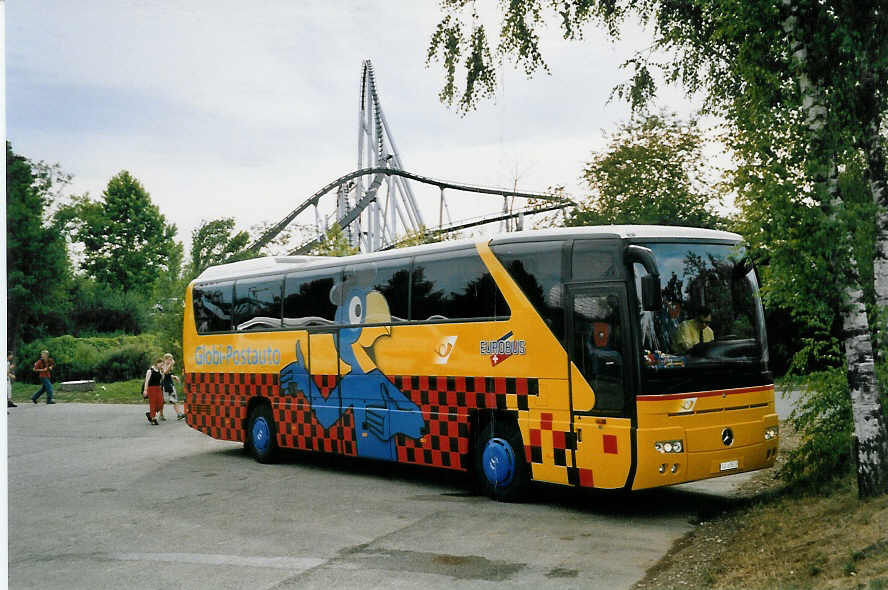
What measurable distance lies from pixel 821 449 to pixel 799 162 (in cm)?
295

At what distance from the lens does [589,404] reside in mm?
9609

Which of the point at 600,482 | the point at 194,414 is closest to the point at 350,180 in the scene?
the point at 194,414

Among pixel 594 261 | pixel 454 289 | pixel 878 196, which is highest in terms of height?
pixel 878 196

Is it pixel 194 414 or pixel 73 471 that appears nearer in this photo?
pixel 73 471

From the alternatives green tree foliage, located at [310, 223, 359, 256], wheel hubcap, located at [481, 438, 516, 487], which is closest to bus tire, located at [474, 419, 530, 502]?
wheel hubcap, located at [481, 438, 516, 487]

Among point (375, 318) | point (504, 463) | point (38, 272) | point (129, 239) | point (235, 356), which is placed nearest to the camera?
point (504, 463)

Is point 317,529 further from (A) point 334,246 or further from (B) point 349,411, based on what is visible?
(A) point 334,246

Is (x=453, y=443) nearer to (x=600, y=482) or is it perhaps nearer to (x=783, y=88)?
(x=600, y=482)

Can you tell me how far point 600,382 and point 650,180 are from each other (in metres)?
18.7

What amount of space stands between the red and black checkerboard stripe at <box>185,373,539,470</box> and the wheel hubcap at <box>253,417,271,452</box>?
355 millimetres

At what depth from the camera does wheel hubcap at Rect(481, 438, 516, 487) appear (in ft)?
34.8

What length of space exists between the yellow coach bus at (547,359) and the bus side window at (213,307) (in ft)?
7.70

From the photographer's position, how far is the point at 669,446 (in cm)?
919

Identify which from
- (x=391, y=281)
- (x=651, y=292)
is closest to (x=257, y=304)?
(x=391, y=281)
